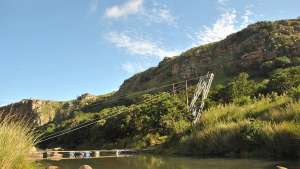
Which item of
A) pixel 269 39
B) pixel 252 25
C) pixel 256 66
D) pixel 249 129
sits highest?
pixel 252 25

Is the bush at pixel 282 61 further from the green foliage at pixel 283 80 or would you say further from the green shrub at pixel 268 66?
the green foliage at pixel 283 80

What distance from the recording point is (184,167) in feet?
58.9

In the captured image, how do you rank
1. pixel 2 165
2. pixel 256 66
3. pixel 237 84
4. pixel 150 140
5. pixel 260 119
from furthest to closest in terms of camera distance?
pixel 256 66
pixel 237 84
pixel 150 140
pixel 260 119
pixel 2 165

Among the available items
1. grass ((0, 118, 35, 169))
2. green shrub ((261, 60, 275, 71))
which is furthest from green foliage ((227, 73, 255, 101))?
grass ((0, 118, 35, 169))

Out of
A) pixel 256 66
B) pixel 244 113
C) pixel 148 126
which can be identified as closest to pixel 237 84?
pixel 148 126

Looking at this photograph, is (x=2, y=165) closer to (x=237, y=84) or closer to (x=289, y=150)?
(x=289, y=150)

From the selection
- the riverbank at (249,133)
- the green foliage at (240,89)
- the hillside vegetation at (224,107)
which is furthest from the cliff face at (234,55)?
the riverbank at (249,133)

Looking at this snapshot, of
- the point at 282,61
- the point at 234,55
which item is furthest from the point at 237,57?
the point at 282,61

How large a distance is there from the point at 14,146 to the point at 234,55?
86235 millimetres

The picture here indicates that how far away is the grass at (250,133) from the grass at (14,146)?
35.9ft

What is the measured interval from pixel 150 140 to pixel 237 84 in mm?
18064

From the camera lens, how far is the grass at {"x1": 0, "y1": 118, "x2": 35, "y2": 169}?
9578mm

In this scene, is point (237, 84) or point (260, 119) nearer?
point (260, 119)

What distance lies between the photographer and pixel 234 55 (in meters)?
93.4
